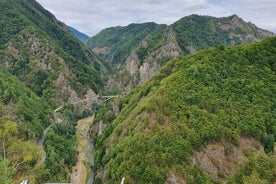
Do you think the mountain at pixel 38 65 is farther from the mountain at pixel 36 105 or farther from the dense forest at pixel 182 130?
the dense forest at pixel 182 130

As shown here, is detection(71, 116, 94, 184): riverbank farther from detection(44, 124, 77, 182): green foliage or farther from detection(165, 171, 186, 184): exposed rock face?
detection(165, 171, 186, 184): exposed rock face

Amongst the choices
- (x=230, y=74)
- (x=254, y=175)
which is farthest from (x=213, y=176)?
(x=230, y=74)

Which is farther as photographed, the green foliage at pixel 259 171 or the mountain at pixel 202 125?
the mountain at pixel 202 125

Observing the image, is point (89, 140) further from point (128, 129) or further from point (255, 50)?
point (255, 50)

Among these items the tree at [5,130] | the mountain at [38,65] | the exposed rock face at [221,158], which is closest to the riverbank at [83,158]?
the tree at [5,130]

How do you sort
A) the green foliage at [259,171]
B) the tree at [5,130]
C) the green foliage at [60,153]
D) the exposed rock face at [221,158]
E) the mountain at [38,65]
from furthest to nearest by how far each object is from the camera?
the mountain at [38,65] < the green foliage at [60,153] < the exposed rock face at [221,158] < the tree at [5,130] < the green foliage at [259,171]

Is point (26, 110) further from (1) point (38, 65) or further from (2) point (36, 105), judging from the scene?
(1) point (38, 65)

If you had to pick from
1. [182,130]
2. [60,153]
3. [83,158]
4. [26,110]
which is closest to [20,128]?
[60,153]
